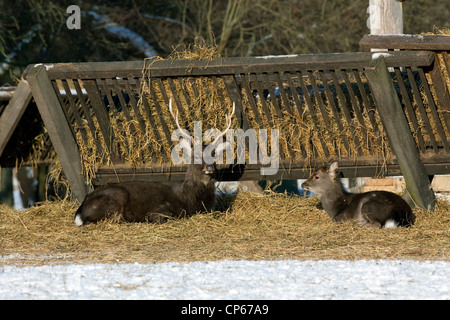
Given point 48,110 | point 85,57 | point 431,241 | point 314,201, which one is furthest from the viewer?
point 85,57

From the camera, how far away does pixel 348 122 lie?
7.74 meters

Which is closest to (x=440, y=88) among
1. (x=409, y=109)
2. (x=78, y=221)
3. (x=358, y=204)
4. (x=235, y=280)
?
(x=409, y=109)

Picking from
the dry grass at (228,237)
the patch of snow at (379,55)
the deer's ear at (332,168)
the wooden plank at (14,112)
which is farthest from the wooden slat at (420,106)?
the wooden plank at (14,112)

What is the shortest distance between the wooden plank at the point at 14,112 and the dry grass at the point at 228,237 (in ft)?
3.09

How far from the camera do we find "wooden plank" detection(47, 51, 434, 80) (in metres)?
7.11

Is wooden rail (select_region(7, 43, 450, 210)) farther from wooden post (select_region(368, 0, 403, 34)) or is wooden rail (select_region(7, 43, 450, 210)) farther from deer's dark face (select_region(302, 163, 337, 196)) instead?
wooden post (select_region(368, 0, 403, 34))

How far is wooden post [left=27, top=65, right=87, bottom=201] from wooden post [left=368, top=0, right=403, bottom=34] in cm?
419

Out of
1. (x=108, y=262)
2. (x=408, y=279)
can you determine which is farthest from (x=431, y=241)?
(x=108, y=262)

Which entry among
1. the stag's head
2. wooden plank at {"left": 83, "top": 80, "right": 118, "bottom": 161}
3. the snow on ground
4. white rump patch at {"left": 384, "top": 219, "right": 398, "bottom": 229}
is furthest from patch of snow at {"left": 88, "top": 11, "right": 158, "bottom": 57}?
the snow on ground

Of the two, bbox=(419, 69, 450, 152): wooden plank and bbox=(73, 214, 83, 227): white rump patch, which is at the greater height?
bbox=(419, 69, 450, 152): wooden plank

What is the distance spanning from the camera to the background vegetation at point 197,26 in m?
17.1

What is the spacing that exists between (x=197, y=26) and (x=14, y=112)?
10.5 meters
